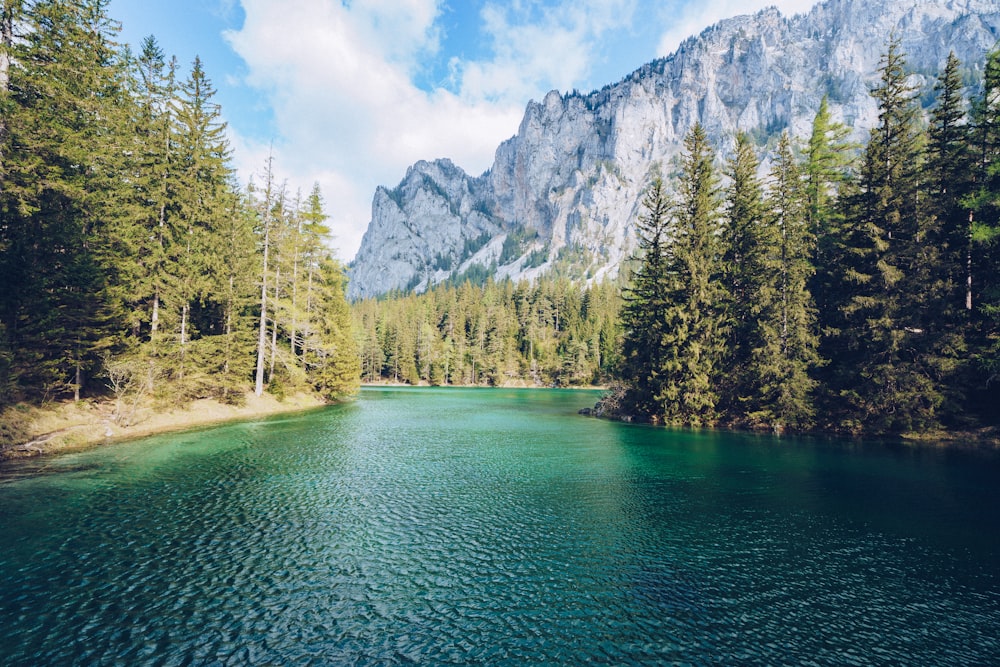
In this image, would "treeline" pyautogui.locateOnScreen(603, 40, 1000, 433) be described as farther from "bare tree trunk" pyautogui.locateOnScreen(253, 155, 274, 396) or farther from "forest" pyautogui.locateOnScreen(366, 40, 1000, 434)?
"bare tree trunk" pyautogui.locateOnScreen(253, 155, 274, 396)

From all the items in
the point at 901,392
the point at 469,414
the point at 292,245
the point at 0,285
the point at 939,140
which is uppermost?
the point at 939,140

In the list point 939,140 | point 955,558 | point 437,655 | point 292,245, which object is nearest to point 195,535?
point 437,655

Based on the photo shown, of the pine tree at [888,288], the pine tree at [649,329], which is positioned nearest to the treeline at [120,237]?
the pine tree at [649,329]

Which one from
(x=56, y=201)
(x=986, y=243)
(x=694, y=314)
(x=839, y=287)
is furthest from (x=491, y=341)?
(x=56, y=201)

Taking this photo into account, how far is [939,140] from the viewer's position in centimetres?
2883

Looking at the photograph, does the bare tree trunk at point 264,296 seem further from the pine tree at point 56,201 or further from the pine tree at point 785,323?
the pine tree at point 785,323

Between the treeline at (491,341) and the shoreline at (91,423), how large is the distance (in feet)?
199

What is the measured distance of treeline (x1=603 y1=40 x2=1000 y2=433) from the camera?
26.2 meters

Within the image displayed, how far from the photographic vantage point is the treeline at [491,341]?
97250 millimetres

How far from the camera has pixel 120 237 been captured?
77.0ft

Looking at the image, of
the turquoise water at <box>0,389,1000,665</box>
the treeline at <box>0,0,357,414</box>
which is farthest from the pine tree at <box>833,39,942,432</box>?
the treeline at <box>0,0,357,414</box>

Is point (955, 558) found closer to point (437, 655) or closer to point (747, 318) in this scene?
point (437, 655)

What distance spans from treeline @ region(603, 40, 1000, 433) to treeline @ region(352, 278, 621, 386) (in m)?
54.5

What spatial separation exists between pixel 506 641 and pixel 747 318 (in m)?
35.2
